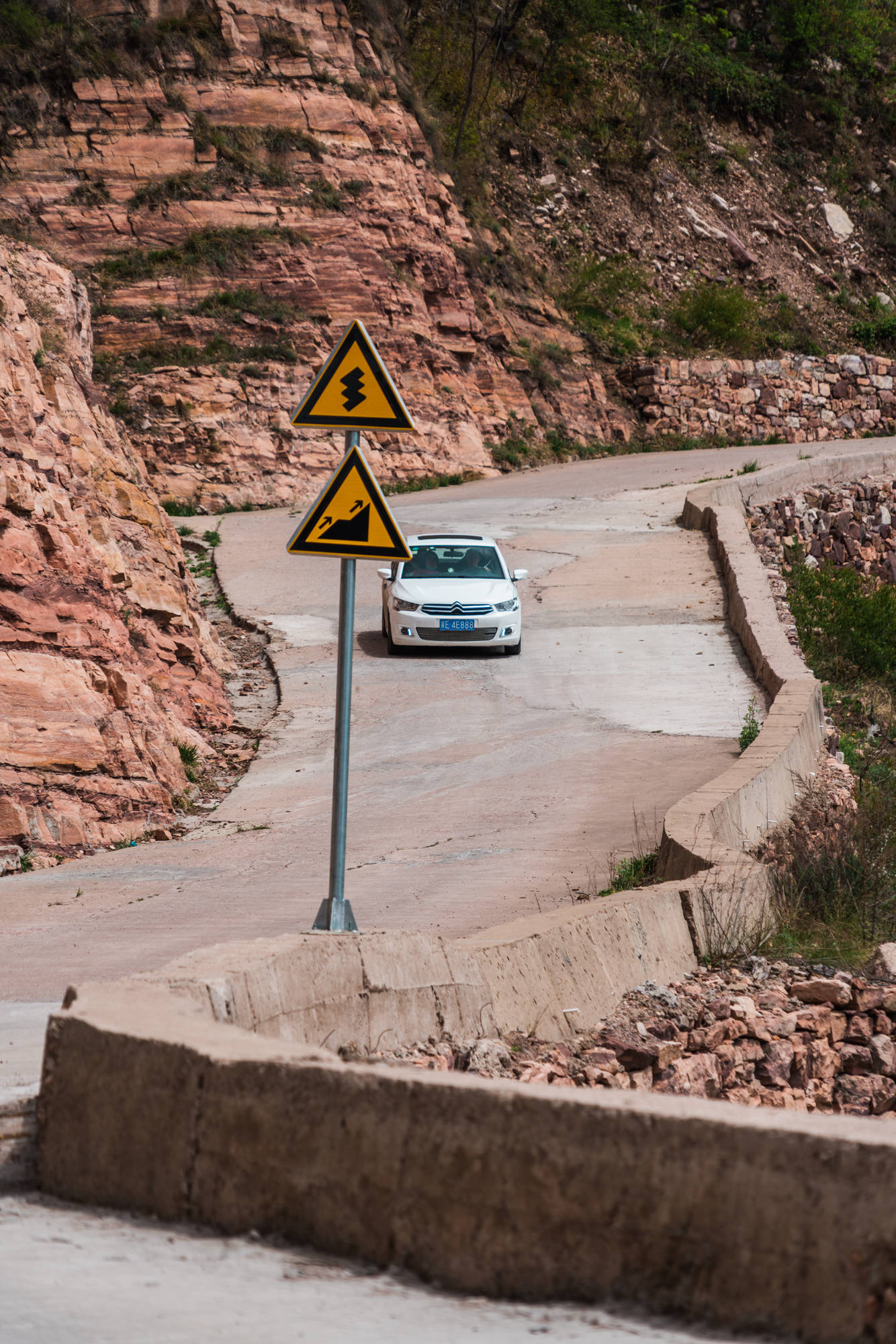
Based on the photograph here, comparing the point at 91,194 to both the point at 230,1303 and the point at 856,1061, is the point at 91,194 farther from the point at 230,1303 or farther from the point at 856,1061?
the point at 230,1303

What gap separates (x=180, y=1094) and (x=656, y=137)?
5031 centimetres

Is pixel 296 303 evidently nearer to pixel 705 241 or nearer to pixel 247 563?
pixel 247 563

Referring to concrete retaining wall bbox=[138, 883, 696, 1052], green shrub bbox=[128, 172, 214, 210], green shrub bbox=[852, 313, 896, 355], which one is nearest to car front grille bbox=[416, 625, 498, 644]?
concrete retaining wall bbox=[138, 883, 696, 1052]

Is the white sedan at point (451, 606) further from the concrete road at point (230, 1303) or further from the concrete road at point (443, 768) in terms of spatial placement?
the concrete road at point (230, 1303)

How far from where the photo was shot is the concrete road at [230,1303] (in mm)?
2967

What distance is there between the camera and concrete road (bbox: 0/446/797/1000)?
8.27m

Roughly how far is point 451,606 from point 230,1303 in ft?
47.3

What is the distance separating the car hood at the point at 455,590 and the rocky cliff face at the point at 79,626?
3.03 metres

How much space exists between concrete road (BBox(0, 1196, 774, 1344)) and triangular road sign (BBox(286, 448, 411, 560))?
349cm

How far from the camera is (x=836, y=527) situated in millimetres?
28844

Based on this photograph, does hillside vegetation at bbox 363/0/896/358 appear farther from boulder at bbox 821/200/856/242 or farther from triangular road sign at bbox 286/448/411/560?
triangular road sign at bbox 286/448/411/560

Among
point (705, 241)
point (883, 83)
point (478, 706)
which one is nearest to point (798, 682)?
point (478, 706)

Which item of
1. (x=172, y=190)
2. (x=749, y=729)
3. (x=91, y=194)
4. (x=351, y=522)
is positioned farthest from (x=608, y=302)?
(x=351, y=522)

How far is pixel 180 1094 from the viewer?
12.0ft
